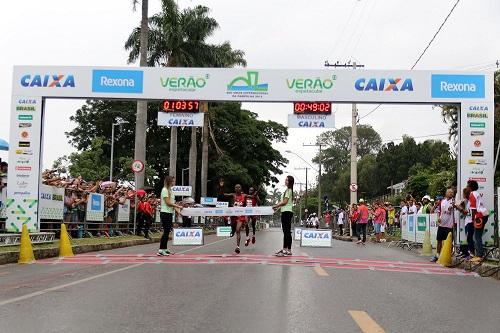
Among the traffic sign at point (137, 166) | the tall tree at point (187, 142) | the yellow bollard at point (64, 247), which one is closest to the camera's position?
the yellow bollard at point (64, 247)

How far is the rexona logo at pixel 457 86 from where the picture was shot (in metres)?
17.8

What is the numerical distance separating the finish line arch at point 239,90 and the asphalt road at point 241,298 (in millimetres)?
6255

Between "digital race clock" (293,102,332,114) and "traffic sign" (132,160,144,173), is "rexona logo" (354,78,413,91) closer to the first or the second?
"digital race clock" (293,102,332,114)

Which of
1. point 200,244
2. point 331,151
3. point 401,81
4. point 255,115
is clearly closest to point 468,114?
point 401,81

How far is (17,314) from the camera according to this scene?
6480 mm

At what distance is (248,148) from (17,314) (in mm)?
51403

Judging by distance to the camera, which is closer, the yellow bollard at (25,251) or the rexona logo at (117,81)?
the yellow bollard at (25,251)

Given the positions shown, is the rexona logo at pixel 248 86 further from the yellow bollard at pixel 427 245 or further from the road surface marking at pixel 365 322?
the road surface marking at pixel 365 322

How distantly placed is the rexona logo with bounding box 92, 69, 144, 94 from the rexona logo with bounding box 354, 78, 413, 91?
6777mm

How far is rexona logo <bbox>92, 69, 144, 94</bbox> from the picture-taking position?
18.4 metres

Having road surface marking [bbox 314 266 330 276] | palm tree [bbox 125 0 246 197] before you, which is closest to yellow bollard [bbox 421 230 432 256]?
road surface marking [bbox 314 266 330 276]

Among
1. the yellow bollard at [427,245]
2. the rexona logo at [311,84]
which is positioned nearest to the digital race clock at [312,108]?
the rexona logo at [311,84]

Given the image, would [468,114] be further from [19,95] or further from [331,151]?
[331,151]

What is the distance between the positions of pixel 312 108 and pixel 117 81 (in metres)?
6.16
